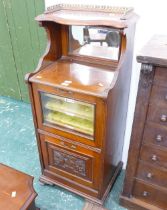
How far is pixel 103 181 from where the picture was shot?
1.55 meters

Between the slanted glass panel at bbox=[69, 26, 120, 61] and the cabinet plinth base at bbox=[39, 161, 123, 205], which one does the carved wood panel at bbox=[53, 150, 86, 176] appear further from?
the slanted glass panel at bbox=[69, 26, 120, 61]

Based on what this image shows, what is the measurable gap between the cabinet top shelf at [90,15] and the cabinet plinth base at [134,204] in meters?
1.23

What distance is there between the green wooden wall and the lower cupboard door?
1.23m

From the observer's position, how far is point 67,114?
4.79 feet

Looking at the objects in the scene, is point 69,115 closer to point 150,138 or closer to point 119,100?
point 119,100

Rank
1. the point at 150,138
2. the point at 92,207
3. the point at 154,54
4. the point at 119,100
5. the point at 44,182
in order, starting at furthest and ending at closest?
the point at 44,182 → the point at 92,207 → the point at 119,100 → the point at 150,138 → the point at 154,54

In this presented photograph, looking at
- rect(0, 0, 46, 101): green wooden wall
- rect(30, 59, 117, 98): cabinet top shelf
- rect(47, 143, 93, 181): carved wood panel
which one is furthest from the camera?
rect(0, 0, 46, 101): green wooden wall

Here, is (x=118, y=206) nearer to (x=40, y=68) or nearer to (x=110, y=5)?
(x=40, y=68)

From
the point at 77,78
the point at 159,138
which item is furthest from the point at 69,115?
the point at 159,138

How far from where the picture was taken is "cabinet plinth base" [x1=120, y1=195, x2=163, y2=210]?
60.9 inches

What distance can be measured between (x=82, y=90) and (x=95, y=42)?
46 cm

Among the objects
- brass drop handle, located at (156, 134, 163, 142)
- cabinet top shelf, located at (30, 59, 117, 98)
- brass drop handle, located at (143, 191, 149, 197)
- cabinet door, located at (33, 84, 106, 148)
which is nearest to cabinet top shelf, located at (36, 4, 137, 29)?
cabinet top shelf, located at (30, 59, 117, 98)

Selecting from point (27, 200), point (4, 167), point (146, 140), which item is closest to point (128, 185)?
point (146, 140)

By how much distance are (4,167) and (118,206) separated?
915 millimetres
